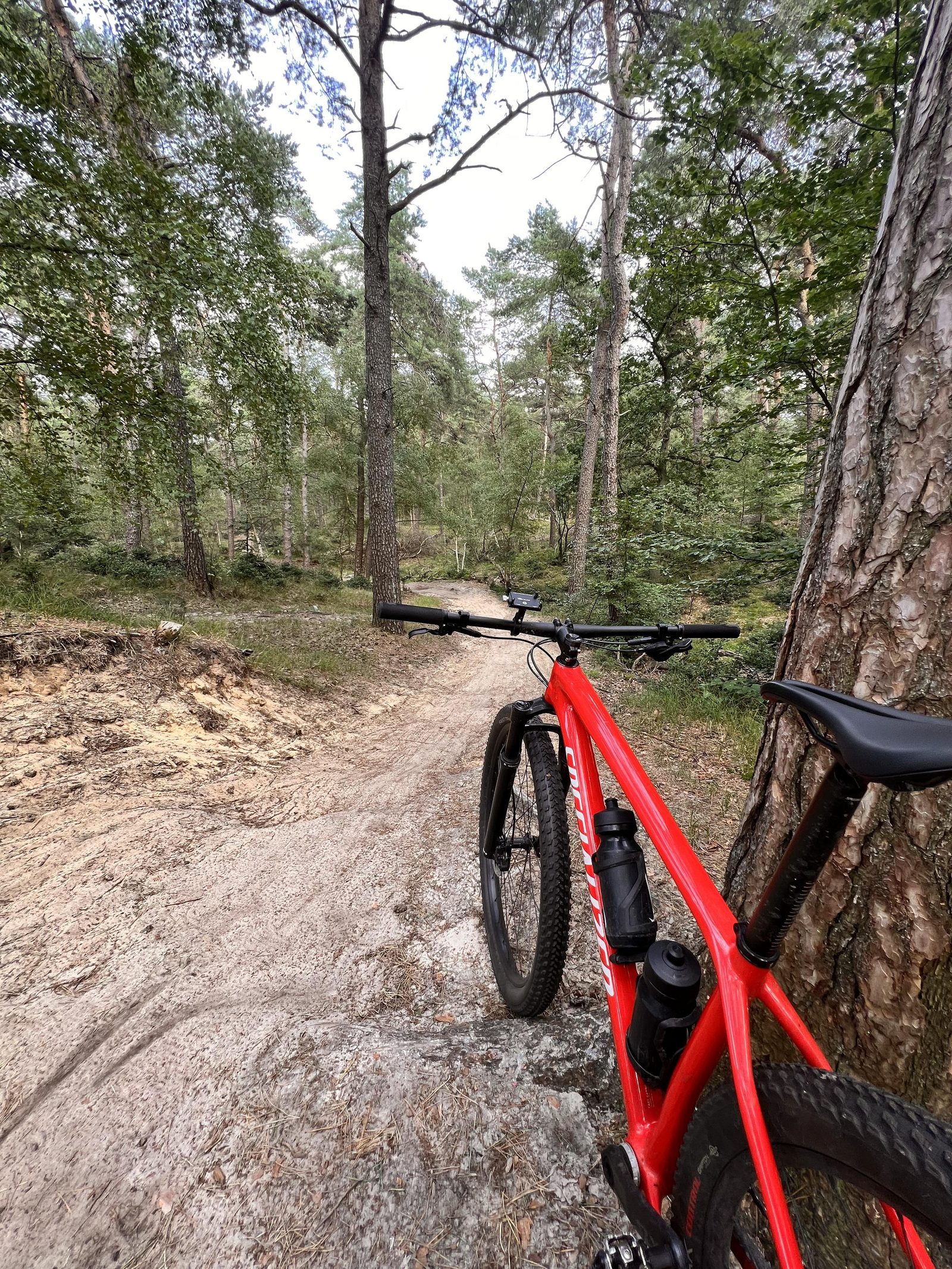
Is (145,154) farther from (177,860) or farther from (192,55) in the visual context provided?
(177,860)

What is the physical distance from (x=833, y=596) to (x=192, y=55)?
1029 centimetres

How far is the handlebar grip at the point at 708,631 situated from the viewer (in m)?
1.69

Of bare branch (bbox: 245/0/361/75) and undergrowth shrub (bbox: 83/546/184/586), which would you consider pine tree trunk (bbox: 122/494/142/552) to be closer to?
undergrowth shrub (bbox: 83/546/184/586)

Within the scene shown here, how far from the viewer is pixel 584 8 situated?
7.06m

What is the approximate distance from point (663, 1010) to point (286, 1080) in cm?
117

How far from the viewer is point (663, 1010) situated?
93 centimetres

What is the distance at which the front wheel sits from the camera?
556 mm

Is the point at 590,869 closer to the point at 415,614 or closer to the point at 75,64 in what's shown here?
the point at 415,614

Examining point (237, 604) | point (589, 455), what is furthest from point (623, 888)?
point (237, 604)

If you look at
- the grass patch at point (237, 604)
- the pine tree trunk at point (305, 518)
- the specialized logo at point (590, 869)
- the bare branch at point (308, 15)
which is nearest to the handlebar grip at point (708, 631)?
the specialized logo at point (590, 869)

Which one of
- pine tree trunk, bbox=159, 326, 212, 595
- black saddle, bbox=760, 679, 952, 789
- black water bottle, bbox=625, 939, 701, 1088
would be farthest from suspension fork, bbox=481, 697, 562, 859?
pine tree trunk, bbox=159, 326, 212, 595

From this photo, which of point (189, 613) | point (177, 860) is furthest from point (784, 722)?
point (189, 613)

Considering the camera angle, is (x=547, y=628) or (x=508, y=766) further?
(x=508, y=766)

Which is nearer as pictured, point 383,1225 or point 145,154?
point 383,1225
